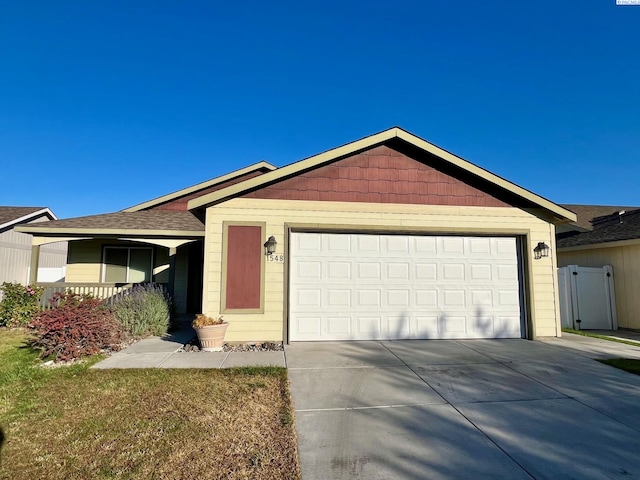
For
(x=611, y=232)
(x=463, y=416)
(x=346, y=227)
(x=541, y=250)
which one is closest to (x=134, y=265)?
(x=346, y=227)

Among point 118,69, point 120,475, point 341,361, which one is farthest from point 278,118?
point 120,475

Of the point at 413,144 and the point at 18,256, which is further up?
the point at 413,144

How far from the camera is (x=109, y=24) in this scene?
9.82 m

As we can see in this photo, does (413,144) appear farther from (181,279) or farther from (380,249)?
(181,279)

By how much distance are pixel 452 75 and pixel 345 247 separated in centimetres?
960

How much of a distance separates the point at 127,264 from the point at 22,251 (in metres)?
10.4

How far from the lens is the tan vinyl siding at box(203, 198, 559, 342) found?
7.09 meters

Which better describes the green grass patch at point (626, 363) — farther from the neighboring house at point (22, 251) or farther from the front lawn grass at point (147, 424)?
the neighboring house at point (22, 251)

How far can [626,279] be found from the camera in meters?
9.53

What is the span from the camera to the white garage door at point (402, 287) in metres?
7.36

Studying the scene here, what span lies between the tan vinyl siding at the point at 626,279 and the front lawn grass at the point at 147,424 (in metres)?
10.8

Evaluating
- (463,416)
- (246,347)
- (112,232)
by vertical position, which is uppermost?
(112,232)

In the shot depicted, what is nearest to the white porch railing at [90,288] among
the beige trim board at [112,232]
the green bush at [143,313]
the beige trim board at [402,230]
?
the beige trim board at [112,232]

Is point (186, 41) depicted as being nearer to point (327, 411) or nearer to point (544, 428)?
point (327, 411)
